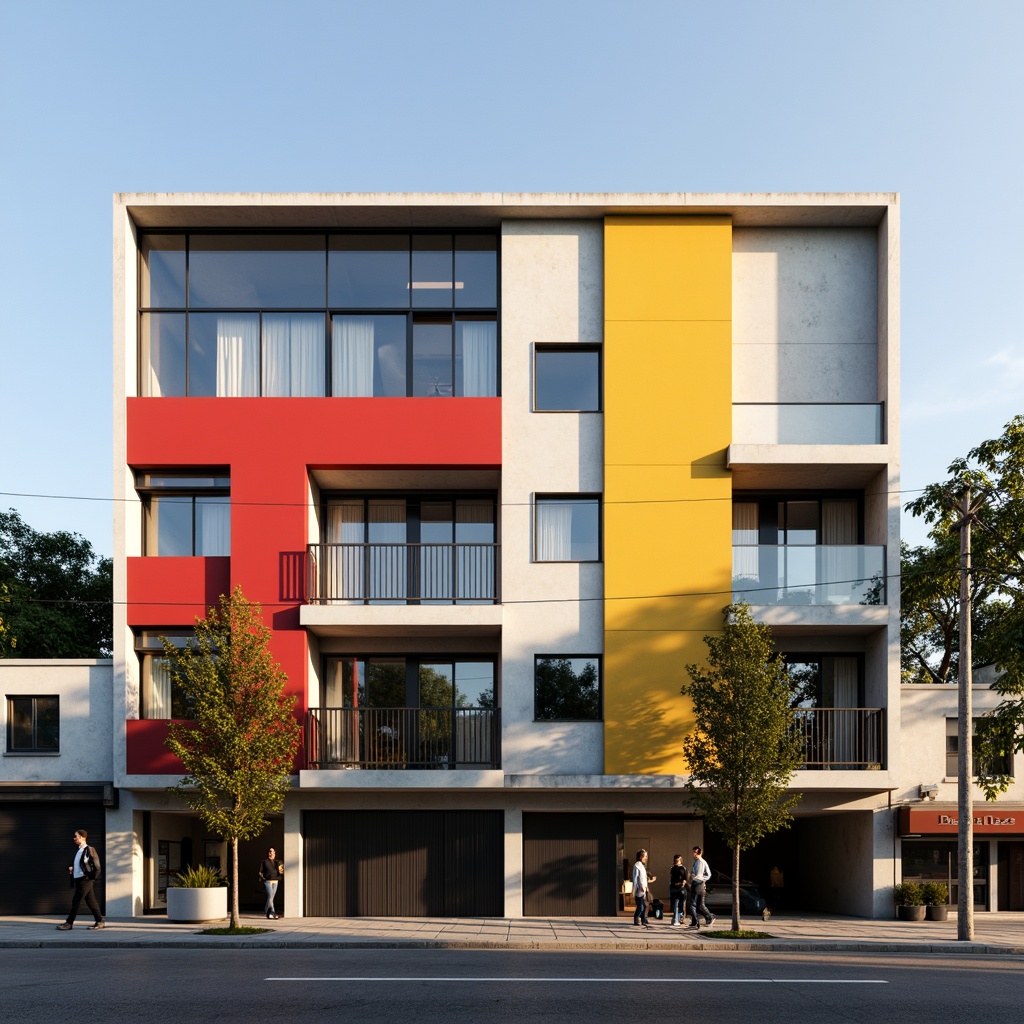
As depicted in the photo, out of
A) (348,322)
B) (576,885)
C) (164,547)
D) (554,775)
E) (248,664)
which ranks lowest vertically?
(576,885)

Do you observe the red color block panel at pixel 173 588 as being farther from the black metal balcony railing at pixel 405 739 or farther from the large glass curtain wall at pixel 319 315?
the large glass curtain wall at pixel 319 315

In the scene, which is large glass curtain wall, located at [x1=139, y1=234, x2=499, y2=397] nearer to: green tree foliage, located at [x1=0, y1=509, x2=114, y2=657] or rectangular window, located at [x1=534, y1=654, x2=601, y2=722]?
rectangular window, located at [x1=534, y1=654, x2=601, y2=722]

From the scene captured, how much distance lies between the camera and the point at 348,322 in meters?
23.1

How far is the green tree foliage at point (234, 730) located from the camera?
63.0ft

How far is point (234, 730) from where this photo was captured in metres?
19.2

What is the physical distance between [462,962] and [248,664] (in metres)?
7.27

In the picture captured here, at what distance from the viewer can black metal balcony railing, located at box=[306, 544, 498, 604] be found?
2248 cm

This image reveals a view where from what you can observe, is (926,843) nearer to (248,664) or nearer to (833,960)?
(833,960)

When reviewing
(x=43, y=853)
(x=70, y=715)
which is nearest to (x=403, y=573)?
(x=70, y=715)

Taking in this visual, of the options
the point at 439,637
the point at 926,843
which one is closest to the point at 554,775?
the point at 439,637

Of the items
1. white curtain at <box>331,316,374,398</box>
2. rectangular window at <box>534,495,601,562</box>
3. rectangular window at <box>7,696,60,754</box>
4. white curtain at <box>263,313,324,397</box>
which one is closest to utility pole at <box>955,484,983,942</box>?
rectangular window at <box>534,495,601,562</box>

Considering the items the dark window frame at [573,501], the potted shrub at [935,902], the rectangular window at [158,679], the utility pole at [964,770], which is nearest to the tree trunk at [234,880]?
the rectangular window at [158,679]

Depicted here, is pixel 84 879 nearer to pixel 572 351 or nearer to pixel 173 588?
pixel 173 588

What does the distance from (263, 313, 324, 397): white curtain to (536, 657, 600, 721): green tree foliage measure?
8124 millimetres
